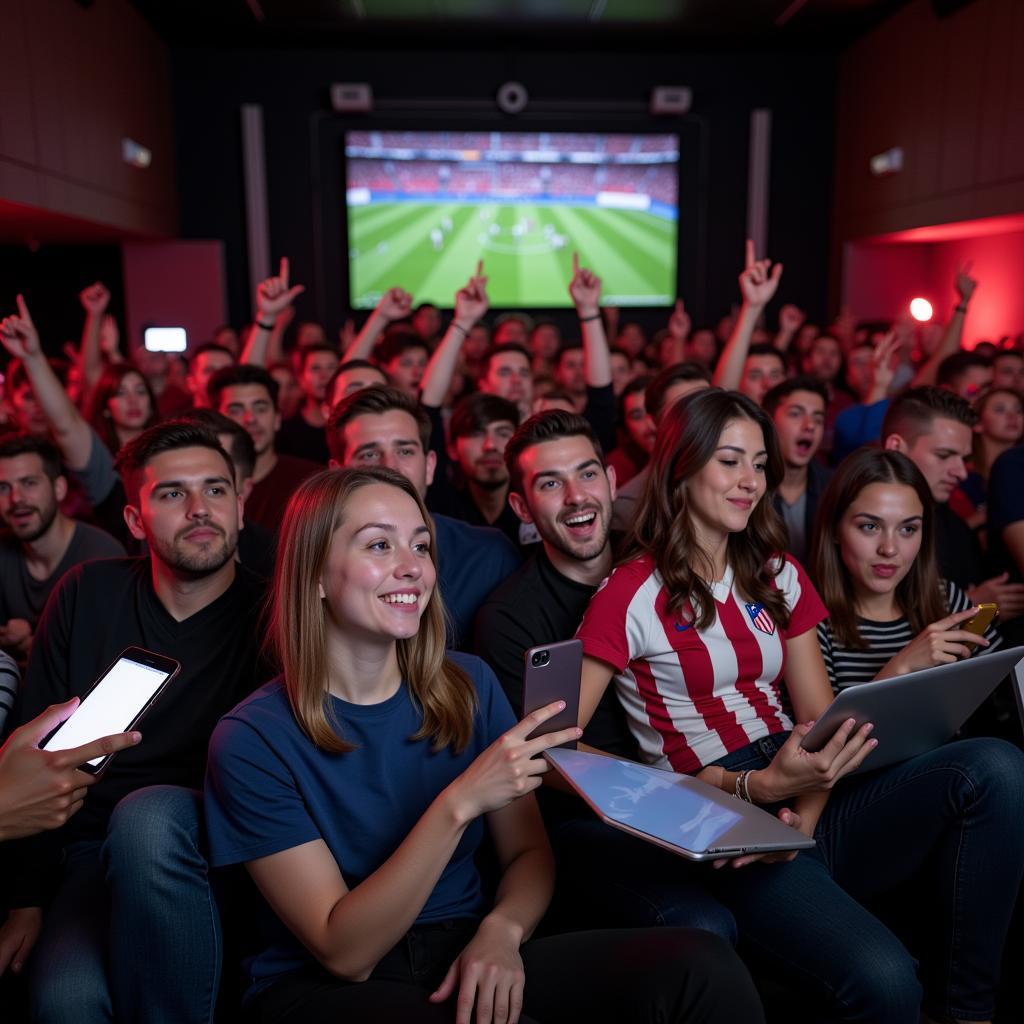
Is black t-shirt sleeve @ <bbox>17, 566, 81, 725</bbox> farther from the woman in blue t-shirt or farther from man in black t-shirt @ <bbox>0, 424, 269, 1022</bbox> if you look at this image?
the woman in blue t-shirt

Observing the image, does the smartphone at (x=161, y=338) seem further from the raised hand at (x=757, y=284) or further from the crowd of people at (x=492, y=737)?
the raised hand at (x=757, y=284)

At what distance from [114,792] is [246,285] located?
783cm

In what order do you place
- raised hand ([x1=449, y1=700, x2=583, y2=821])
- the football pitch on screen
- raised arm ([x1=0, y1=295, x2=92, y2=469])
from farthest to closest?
the football pitch on screen, raised arm ([x1=0, y1=295, x2=92, y2=469]), raised hand ([x1=449, y1=700, x2=583, y2=821])

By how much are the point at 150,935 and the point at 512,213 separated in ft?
27.7

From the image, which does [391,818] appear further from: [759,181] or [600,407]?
[759,181]

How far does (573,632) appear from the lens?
7.33ft

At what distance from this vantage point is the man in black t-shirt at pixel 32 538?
2855 mm

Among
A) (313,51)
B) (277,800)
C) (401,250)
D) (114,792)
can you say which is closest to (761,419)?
(277,800)

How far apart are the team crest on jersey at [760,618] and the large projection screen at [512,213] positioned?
7.48 metres

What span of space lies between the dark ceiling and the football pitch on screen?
1.48 metres

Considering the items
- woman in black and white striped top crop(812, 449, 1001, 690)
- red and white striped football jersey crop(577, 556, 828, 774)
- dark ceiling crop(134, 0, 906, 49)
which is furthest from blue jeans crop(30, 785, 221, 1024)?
dark ceiling crop(134, 0, 906, 49)

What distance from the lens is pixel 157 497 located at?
7.23 ft

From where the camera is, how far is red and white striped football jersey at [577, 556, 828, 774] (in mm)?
2041

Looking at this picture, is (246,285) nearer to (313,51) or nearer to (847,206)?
(313,51)
